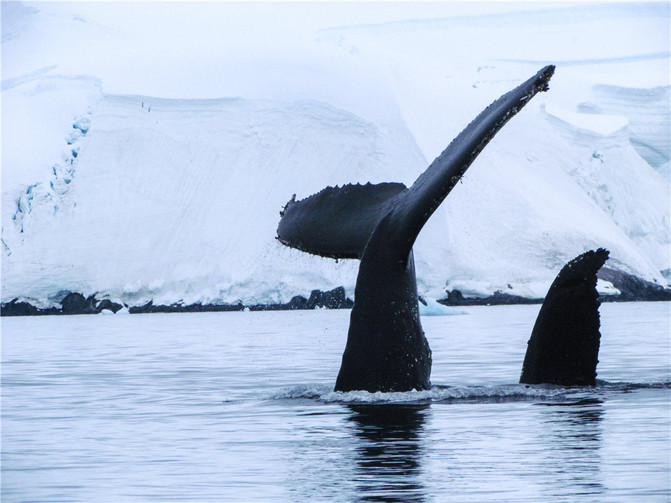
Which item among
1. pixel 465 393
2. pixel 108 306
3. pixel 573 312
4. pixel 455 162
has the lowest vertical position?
pixel 465 393

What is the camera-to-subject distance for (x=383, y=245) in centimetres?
820

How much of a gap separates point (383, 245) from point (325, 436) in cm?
148

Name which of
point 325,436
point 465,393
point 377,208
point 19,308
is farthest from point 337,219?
point 19,308

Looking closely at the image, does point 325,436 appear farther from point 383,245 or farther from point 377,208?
point 377,208

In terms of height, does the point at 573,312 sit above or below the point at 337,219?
below

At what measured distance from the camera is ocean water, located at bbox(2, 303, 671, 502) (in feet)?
18.3

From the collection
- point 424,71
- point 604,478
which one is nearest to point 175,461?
point 604,478

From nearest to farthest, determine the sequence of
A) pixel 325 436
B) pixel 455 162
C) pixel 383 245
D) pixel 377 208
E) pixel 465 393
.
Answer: pixel 325 436, pixel 455 162, pixel 383 245, pixel 377 208, pixel 465 393

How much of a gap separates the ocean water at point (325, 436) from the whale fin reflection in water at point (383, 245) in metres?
0.24

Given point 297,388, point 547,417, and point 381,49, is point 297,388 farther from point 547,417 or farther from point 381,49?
Answer: point 381,49

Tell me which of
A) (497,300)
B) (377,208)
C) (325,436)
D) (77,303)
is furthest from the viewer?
(77,303)

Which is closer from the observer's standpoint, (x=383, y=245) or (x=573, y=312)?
(x=383, y=245)

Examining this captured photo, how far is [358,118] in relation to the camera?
158 ft

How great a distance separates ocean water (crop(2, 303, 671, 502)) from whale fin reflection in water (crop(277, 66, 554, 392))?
236 mm
